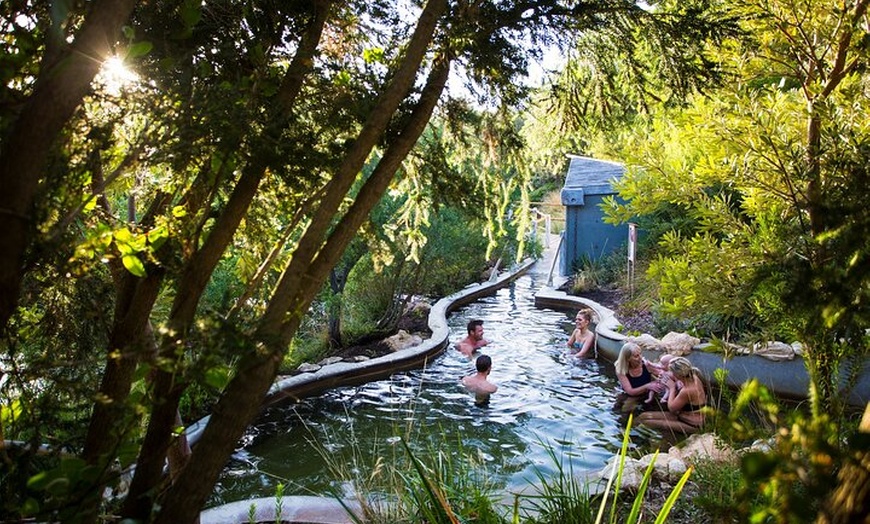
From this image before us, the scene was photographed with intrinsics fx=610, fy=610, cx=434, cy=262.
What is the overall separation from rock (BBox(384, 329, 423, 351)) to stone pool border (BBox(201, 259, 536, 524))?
22 centimetres

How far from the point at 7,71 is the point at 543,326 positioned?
12439 mm

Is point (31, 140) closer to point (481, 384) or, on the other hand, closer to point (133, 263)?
point (133, 263)

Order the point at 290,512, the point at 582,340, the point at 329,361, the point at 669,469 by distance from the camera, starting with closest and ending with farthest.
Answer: the point at 290,512, the point at 669,469, the point at 329,361, the point at 582,340

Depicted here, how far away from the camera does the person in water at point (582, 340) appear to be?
10156 mm

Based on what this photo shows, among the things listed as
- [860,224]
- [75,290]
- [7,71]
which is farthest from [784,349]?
[7,71]

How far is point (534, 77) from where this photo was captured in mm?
3715

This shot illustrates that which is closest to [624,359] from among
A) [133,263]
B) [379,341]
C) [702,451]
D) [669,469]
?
[702,451]

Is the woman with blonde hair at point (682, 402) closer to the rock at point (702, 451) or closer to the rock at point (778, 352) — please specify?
the rock at point (702, 451)

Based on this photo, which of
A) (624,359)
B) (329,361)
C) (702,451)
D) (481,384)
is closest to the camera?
(702,451)

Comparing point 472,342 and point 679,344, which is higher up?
point 679,344

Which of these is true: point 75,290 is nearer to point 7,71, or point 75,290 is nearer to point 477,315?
point 7,71

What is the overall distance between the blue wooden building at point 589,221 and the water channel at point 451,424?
8.57 m

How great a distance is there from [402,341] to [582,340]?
3.18m

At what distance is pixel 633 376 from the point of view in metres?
7.84
